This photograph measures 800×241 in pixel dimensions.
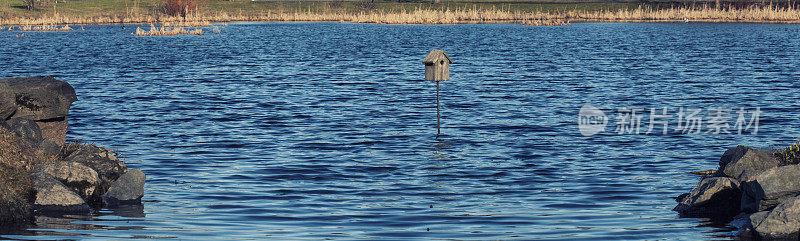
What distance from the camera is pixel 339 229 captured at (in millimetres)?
14180

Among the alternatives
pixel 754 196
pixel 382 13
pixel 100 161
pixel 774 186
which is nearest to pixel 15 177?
pixel 100 161

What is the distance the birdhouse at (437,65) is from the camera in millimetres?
24995

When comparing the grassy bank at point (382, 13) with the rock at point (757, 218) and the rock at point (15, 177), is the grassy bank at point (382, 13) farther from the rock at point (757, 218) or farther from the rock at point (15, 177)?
the rock at point (757, 218)

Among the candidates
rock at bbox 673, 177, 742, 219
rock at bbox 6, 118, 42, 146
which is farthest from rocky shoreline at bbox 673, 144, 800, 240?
rock at bbox 6, 118, 42, 146

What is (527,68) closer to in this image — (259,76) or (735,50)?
(259,76)

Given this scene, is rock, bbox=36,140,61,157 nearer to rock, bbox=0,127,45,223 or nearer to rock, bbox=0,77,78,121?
rock, bbox=0,127,45,223

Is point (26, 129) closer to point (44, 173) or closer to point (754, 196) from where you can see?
point (44, 173)

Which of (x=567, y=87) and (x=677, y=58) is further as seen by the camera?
(x=677, y=58)

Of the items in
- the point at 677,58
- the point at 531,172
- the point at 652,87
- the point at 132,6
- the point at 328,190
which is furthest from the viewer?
the point at 132,6

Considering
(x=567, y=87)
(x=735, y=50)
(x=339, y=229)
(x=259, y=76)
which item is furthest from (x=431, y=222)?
(x=735, y=50)

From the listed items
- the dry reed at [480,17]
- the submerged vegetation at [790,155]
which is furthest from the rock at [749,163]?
the dry reed at [480,17]

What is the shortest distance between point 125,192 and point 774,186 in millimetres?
10695

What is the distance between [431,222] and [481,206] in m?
1.59

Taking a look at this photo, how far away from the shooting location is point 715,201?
15109mm
